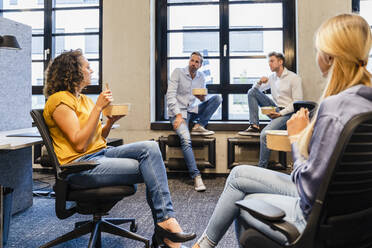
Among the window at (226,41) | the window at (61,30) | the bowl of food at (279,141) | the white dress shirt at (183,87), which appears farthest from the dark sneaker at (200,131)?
the bowl of food at (279,141)

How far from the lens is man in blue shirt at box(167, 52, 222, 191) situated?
2.97m

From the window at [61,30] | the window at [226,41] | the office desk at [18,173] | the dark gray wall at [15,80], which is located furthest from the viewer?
the window at [61,30]

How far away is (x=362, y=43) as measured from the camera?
2.53 ft

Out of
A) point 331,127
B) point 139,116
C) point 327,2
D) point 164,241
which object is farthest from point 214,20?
point 331,127

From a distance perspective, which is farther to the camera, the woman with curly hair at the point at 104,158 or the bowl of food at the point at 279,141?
the woman with curly hair at the point at 104,158

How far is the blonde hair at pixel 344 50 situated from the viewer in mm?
769

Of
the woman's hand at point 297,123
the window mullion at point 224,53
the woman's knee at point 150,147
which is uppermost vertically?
the window mullion at point 224,53

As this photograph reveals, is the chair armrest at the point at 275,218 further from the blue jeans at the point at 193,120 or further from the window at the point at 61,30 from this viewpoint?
the window at the point at 61,30

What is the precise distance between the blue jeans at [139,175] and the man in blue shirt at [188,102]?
1524 mm

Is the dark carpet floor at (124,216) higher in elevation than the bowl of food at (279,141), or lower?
lower

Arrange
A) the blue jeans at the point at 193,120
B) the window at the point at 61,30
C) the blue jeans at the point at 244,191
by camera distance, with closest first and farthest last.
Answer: the blue jeans at the point at 244,191, the blue jeans at the point at 193,120, the window at the point at 61,30

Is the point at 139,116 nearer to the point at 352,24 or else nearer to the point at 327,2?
the point at 327,2

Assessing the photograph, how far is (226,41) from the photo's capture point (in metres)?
3.53

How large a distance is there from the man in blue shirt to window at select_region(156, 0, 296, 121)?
0.46 meters
